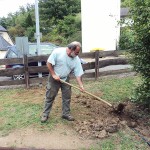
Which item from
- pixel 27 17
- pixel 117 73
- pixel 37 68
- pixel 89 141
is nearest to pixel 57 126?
pixel 89 141

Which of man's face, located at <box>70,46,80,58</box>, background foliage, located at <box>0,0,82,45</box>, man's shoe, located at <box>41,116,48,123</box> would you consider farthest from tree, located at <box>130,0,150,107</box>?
background foliage, located at <box>0,0,82,45</box>

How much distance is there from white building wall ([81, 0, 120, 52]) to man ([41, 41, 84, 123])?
80.9 feet

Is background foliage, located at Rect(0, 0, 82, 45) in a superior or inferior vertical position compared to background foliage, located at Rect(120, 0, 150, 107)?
superior

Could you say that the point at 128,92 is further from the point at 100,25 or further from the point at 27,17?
the point at 27,17

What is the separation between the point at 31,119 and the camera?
22.2 ft

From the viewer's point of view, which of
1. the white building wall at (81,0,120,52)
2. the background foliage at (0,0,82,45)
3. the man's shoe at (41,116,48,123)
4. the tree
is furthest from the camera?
the background foliage at (0,0,82,45)

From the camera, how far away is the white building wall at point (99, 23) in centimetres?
3084

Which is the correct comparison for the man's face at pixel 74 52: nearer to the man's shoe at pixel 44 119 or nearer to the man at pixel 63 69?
the man at pixel 63 69

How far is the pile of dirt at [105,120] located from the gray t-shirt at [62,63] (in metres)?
1.06

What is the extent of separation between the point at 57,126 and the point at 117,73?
5.79 meters

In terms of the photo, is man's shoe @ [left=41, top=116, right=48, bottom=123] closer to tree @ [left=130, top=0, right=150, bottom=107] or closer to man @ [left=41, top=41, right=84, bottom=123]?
man @ [left=41, top=41, right=84, bottom=123]

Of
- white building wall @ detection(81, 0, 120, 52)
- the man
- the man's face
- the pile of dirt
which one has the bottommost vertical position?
the pile of dirt

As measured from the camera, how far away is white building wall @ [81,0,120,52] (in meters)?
30.8

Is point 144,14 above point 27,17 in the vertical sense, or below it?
below
